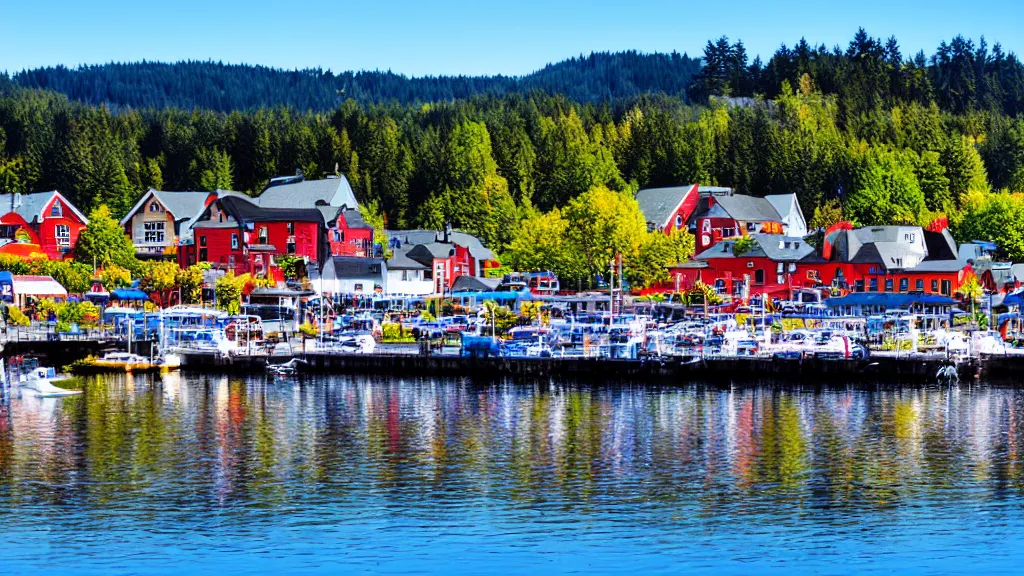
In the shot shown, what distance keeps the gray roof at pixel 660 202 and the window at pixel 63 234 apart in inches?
1836

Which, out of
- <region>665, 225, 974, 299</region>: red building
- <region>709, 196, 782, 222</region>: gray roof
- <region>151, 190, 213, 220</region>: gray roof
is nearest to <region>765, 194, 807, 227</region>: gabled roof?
<region>709, 196, 782, 222</region>: gray roof

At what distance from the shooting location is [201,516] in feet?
131

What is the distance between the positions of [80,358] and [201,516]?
45520 mm

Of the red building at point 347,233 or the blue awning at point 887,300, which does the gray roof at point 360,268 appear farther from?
the blue awning at point 887,300

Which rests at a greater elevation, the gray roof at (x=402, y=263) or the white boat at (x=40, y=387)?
the gray roof at (x=402, y=263)

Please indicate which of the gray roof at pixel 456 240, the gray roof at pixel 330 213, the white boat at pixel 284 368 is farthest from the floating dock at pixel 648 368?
the gray roof at pixel 456 240

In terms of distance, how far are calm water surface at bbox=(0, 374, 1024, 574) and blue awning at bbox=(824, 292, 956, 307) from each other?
95.2ft

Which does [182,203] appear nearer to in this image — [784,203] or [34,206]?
[34,206]

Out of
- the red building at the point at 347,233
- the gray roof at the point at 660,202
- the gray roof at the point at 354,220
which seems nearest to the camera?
the red building at the point at 347,233

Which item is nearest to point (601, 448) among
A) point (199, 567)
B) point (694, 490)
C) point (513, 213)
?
point (694, 490)

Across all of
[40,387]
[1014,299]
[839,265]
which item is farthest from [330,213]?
[1014,299]

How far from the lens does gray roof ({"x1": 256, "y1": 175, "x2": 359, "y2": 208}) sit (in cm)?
12400

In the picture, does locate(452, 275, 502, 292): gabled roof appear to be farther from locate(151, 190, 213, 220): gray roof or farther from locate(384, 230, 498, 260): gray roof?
locate(151, 190, 213, 220): gray roof

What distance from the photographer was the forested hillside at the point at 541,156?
413 ft
